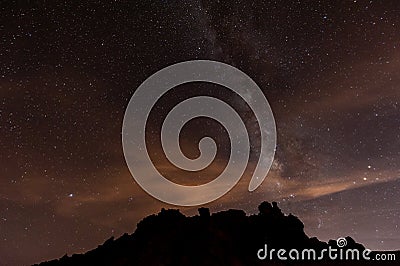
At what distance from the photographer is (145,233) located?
57.3 metres

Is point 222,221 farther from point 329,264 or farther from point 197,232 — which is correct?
point 329,264

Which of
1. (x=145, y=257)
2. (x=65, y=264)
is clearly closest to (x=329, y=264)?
(x=145, y=257)

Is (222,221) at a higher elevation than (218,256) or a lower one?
higher

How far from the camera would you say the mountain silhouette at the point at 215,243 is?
50031mm

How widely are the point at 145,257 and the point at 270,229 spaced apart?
19.1 metres

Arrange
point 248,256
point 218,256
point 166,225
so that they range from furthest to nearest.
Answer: point 166,225
point 248,256
point 218,256

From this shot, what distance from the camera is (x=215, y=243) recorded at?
2000 inches

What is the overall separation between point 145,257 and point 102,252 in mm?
8912

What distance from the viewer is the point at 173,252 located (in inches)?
2003

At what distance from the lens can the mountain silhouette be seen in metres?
50.0

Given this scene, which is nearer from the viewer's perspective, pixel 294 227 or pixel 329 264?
pixel 329 264

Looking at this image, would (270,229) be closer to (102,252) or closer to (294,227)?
(294,227)

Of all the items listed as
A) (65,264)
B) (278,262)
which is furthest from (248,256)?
(65,264)

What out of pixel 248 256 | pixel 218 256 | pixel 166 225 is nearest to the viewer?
pixel 218 256
